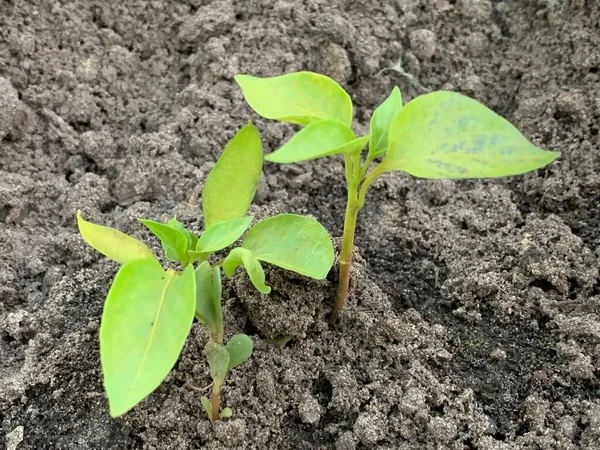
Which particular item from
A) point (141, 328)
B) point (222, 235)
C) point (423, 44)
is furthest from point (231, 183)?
point (423, 44)

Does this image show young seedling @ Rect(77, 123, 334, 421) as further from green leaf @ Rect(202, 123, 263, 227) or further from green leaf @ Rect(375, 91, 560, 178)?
green leaf @ Rect(375, 91, 560, 178)

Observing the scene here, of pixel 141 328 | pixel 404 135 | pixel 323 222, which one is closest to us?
pixel 141 328

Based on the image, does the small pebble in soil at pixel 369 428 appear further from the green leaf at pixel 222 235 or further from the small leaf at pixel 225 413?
the green leaf at pixel 222 235

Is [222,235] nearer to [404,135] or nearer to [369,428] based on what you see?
[404,135]

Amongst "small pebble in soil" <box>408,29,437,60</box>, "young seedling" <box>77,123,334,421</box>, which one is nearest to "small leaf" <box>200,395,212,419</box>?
"young seedling" <box>77,123,334,421</box>

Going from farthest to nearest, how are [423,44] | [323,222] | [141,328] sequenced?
[423,44], [323,222], [141,328]

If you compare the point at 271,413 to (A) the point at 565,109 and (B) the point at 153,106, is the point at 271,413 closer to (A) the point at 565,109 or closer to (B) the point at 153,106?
(B) the point at 153,106
